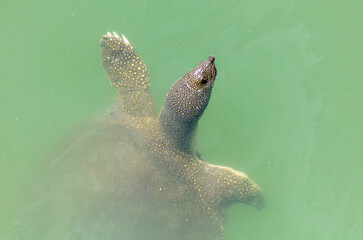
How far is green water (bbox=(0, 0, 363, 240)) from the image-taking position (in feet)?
17.5

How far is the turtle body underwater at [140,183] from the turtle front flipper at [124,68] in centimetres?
7

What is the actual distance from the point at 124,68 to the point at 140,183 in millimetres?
1859

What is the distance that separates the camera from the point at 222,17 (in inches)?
218

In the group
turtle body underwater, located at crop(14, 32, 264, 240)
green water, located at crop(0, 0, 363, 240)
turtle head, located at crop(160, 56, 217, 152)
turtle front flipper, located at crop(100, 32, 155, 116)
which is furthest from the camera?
green water, located at crop(0, 0, 363, 240)

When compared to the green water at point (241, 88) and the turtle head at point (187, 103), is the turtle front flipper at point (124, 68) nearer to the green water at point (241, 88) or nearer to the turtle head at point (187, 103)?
the green water at point (241, 88)

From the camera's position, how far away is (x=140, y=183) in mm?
4496

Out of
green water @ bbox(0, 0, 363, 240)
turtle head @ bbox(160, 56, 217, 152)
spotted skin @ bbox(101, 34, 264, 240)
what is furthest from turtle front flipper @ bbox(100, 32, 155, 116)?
turtle head @ bbox(160, 56, 217, 152)

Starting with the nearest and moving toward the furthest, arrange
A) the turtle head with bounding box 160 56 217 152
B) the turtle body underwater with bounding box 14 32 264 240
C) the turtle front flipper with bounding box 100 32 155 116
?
the turtle head with bounding box 160 56 217 152 → the turtle body underwater with bounding box 14 32 264 240 → the turtle front flipper with bounding box 100 32 155 116

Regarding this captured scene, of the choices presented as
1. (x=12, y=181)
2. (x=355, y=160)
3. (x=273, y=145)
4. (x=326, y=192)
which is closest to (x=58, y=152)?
(x=12, y=181)

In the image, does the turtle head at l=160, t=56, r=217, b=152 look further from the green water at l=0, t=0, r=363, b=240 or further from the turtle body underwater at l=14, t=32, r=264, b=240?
the green water at l=0, t=0, r=363, b=240

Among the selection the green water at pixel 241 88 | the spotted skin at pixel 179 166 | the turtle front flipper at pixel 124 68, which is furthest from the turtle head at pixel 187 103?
the green water at pixel 241 88

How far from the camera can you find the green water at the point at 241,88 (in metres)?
5.34

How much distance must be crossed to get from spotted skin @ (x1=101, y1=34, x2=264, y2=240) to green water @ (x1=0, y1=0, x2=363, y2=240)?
1.16 ft

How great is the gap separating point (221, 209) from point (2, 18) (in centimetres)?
486
